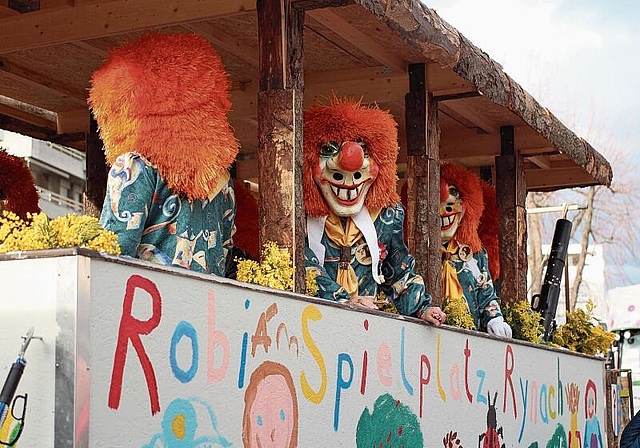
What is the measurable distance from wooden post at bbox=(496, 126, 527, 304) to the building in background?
16687 mm

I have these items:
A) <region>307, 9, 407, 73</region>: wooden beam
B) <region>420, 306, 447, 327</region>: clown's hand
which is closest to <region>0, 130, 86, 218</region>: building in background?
<region>307, 9, 407, 73</region>: wooden beam

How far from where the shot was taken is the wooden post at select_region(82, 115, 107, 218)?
7.16 meters

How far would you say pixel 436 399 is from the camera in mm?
5668

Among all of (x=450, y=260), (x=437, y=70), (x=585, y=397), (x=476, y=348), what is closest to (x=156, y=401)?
(x=476, y=348)

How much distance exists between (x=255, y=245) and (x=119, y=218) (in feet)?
6.90

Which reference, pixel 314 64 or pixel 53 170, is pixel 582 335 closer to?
pixel 314 64

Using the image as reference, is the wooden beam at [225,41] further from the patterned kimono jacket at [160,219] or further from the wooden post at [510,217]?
the wooden post at [510,217]

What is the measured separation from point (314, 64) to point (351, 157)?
3.88ft

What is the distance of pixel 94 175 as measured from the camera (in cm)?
719

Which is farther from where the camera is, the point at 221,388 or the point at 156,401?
the point at 221,388

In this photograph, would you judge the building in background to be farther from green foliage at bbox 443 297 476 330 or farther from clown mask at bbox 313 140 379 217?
clown mask at bbox 313 140 379 217

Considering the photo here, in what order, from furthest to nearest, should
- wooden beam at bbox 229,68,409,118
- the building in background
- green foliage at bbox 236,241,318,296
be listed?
1. the building in background
2. wooden beam at bbox 229,68,409,118
3. green foliage at bbox 236,241,318,296

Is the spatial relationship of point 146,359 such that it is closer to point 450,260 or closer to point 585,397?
point 450,260

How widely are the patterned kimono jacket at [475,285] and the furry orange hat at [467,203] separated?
0.07 meters
